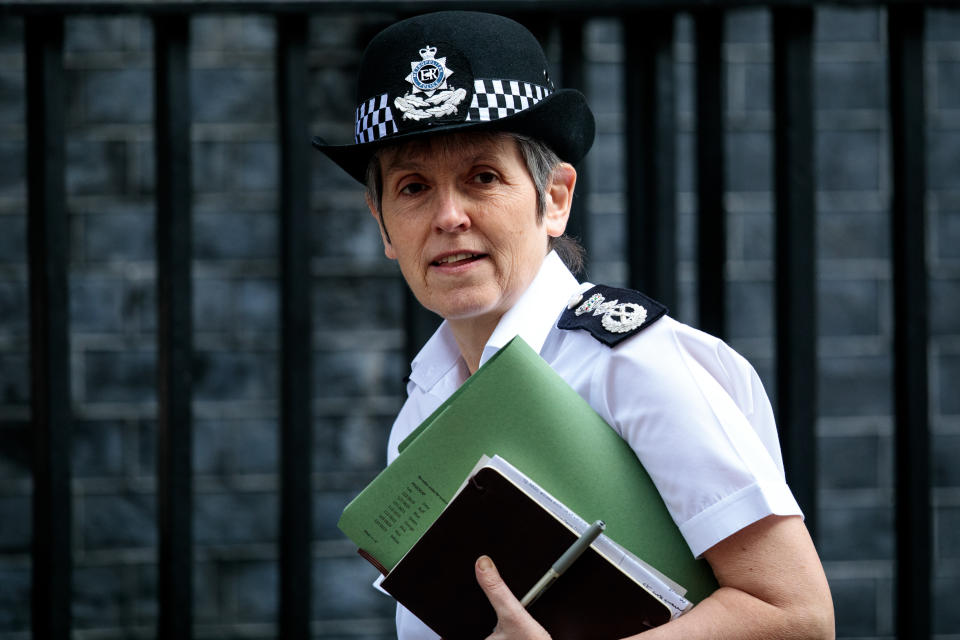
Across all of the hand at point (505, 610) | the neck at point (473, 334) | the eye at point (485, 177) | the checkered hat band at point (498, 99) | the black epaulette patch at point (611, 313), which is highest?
the checkered hat band at point (498, 99)

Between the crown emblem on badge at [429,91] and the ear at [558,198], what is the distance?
237mm

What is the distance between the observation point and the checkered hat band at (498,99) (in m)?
1.61

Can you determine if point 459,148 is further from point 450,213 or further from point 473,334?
point 473,334

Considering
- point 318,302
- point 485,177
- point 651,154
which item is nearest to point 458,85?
point 485,177

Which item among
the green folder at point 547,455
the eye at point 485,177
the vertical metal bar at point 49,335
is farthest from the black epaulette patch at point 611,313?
the vertical metal bar at point 49,335

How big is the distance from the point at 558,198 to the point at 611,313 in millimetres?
326

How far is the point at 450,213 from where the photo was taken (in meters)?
1.62

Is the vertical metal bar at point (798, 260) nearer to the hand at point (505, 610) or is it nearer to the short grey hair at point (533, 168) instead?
the short grey hair at point (533, 168)

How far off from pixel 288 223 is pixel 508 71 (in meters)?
0.95

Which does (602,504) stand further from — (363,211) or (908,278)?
(363,211)

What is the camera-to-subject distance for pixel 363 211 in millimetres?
3410

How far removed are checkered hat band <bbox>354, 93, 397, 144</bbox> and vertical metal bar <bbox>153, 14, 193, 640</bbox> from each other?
872 millimetres

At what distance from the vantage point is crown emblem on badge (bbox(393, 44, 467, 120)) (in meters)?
1.60

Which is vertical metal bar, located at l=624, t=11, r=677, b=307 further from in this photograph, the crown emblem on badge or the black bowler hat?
the crown emblem on badge
